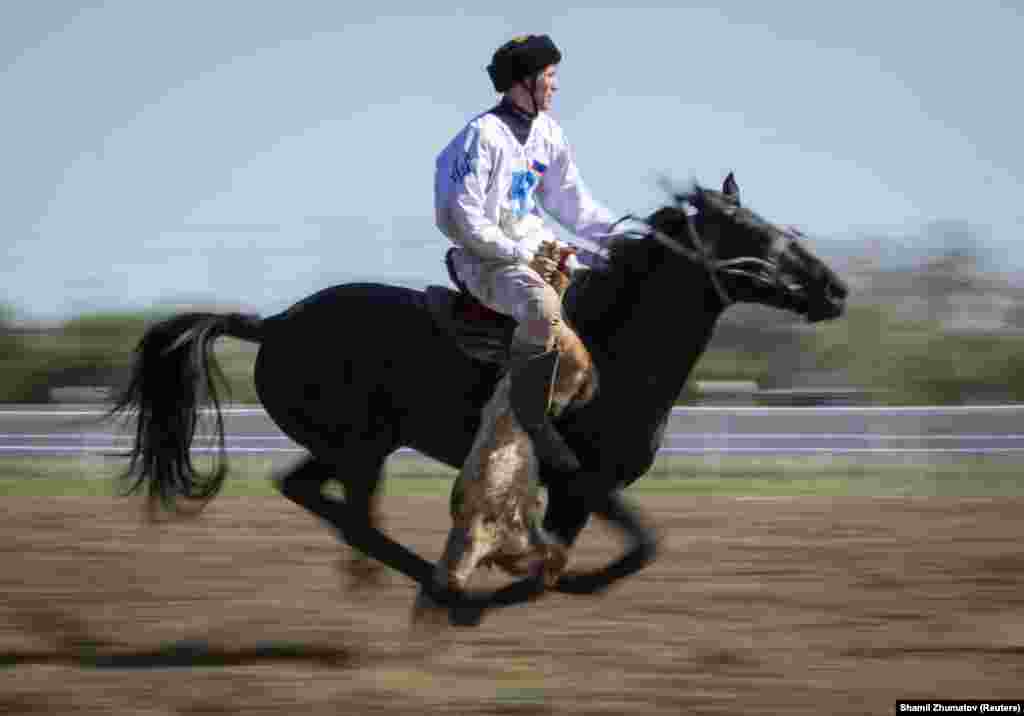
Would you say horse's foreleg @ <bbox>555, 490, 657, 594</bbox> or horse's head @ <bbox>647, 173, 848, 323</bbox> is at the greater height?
horse's head @ <bbox>647, 173, 848, 323</bbox>

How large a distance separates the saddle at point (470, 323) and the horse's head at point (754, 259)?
711 millimetres

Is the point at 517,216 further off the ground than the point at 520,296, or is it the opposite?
the point at 517,216

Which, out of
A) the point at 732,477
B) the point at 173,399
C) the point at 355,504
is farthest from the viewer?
the point at 732,477

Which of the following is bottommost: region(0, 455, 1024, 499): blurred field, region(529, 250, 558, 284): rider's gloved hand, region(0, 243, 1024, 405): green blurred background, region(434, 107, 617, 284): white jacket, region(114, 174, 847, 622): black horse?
region(0, 243, 1024, 405): green blurred background

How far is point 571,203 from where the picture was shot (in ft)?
17.4

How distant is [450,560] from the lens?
4.85 metres

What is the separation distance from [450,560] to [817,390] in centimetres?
1178

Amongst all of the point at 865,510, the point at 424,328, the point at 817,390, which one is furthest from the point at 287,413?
the point at 817,390

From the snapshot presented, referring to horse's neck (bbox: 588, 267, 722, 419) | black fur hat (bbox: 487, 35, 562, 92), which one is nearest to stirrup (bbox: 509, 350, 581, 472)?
horse's neck (bbox: 588, 267, 722, 419)

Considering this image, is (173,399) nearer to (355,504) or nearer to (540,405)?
(355,504)

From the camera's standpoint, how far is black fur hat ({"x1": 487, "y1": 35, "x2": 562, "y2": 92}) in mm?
4934

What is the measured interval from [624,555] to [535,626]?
0.72 meters

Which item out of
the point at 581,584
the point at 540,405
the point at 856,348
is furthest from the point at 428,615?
the point at 856,348

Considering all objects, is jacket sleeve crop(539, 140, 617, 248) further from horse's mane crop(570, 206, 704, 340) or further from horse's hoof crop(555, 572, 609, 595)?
horse's hoof crop(555, 572, 609, 595)
